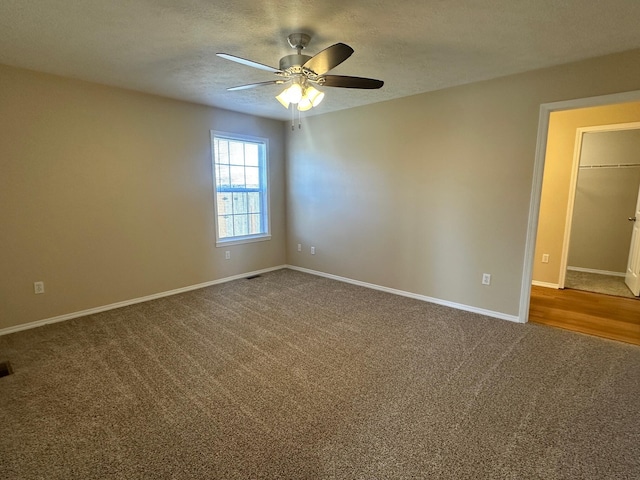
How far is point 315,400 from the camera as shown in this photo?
2.10m

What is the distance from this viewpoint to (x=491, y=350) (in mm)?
2752

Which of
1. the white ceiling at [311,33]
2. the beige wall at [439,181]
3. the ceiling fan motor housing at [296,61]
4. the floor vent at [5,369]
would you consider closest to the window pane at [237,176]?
the beige wall at [439,181]

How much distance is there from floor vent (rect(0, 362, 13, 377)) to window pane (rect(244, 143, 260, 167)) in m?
3.53

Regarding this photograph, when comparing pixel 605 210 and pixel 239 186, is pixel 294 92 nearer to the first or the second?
pixel 239 186

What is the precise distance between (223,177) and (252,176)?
53cm

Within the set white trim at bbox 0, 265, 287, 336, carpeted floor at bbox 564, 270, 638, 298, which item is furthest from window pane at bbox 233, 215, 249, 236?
carpeted floor at bbox 564, 270, 638, 298

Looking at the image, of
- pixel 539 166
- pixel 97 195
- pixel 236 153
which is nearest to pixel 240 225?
pixel 236 153

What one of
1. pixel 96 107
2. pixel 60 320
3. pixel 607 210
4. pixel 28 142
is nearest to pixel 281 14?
pixel 96 107

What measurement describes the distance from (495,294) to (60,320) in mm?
4623

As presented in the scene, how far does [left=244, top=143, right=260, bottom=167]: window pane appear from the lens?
4945mm

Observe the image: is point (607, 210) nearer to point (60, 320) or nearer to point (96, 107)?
point (96, 107)

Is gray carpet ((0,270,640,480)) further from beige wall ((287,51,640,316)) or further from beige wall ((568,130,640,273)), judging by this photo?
beige wall ((568,130,640,273))

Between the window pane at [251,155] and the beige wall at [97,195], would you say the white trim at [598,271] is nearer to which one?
the window pane at [251,155]

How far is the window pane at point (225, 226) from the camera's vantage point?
Result: 4706 millimetres
